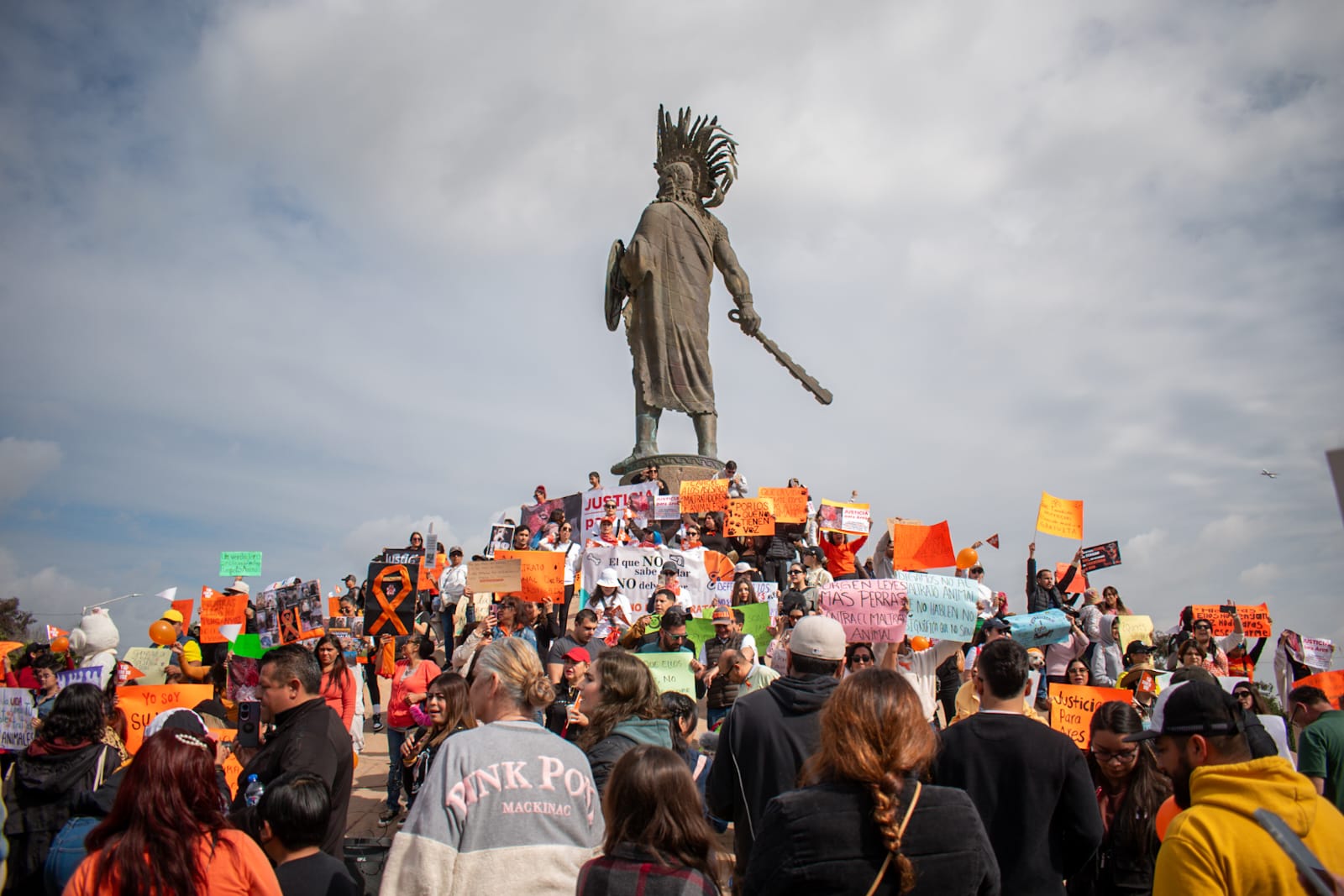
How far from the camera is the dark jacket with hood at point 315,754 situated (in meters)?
3.75

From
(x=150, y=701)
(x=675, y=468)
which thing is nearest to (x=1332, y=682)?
(x=150, y=701)

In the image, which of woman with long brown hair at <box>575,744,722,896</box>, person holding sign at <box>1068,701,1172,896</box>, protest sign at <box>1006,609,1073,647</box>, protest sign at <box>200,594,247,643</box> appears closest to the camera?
woman with long brown hair at <box>575,744,722,896</box>

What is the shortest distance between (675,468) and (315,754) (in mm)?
13468

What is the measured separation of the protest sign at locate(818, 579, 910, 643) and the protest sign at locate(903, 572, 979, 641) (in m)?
0.66

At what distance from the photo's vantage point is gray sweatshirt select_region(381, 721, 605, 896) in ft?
9.20

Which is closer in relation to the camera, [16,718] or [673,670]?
[16,718]

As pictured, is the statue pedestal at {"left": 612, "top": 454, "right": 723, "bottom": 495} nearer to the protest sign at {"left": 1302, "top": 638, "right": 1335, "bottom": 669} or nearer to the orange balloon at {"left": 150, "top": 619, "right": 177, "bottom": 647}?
the orange balloon at {"left": 150, "top": 619, "right": 177, "bottom": 647}

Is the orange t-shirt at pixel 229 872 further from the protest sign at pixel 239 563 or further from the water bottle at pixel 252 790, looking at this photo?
the protest sign at pixel 239 563

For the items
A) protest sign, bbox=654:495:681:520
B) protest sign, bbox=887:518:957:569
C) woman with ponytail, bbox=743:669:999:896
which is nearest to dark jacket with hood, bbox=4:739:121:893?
woman with ponytail, bbox=743:669:999:896

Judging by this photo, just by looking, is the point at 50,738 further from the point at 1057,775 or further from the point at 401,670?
the point at 1057,775

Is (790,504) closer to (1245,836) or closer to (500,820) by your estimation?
(500,820)

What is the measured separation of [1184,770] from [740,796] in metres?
1.52

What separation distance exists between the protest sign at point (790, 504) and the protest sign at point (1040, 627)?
18.3 ft

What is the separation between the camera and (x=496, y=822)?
9.48ft
